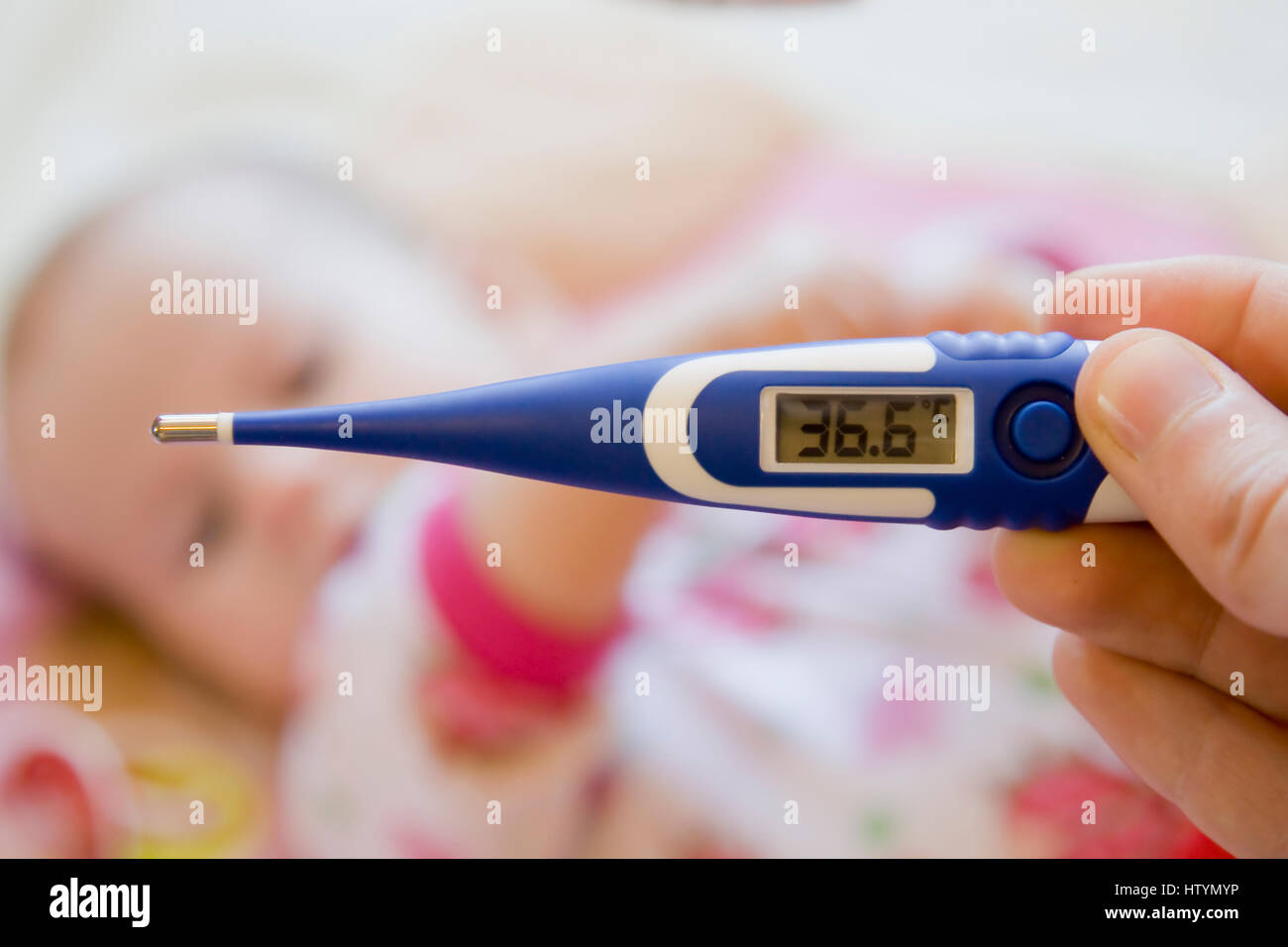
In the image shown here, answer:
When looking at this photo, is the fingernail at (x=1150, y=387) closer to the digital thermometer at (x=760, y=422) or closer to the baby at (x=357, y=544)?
the digital thermometer at (x=760, y=422)

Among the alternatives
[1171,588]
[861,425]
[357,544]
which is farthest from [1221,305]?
[357,544]

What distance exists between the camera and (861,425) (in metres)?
0.52

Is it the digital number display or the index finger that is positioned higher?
the index finger

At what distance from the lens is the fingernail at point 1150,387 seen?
48cm

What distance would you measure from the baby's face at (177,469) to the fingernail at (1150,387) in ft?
1.81

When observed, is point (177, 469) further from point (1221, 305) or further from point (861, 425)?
point (1221, 305)

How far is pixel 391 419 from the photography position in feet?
1.70

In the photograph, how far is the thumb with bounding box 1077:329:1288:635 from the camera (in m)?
0.45

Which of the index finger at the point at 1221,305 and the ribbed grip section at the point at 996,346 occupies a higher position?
the index finger at the point at 1221,305

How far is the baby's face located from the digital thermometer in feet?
0.96

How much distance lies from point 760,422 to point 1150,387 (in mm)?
206

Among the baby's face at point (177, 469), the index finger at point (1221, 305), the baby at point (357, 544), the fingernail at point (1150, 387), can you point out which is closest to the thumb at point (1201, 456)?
the fingernail at point (1150, 387)

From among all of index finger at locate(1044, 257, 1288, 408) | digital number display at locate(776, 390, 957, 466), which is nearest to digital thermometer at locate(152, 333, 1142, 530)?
digital number display at locate(776, 390, 957, 466)

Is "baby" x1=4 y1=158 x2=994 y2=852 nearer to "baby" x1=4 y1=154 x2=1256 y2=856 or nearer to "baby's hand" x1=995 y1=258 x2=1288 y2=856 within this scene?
"baby" x1=4 y1=154 x2=1256 y2=856
